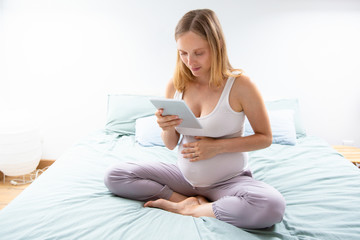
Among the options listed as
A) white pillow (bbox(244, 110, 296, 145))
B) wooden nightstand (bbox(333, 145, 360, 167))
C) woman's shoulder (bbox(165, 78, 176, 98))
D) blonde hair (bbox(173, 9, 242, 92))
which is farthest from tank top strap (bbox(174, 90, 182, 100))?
wooden nightstand (bbox(333, 145, 360, 167))

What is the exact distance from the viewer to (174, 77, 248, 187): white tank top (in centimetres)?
121

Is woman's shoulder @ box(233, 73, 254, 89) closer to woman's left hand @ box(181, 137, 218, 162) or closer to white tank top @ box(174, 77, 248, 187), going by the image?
white tank top @ box(174, 77, 248, 187)

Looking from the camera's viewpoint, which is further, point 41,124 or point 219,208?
point 41,124

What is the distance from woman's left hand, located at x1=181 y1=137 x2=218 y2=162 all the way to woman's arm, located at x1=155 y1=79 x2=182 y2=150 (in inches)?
4.8

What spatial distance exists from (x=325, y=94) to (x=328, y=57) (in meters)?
0.32

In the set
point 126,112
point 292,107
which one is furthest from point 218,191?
point 292,107

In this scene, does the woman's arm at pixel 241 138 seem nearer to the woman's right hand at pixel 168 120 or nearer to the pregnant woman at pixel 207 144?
the pregnant woman at pixel 207 144

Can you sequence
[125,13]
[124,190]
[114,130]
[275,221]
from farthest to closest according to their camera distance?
[125,13] < [114,130] < [124,190] < [275,221]

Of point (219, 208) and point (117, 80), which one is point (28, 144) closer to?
point (117, 80)

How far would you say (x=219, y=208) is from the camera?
1.09m

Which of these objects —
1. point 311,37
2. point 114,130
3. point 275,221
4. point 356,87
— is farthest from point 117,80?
point 356,87

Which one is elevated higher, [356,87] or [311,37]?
[311,37]

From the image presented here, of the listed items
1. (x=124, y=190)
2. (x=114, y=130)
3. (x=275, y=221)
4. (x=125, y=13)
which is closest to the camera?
(x=275, y=221)

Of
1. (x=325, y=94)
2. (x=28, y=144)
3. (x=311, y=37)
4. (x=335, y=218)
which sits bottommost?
(x=28, y=144)
